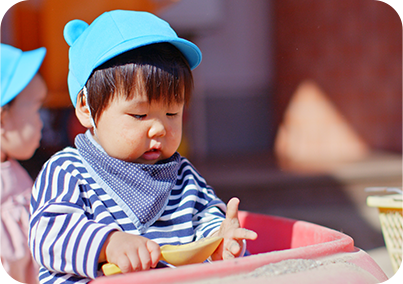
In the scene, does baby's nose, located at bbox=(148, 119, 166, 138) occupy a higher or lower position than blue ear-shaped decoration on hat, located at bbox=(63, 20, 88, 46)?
lower

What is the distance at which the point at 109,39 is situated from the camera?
691mm

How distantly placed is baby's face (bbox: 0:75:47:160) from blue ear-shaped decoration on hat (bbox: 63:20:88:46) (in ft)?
0.69

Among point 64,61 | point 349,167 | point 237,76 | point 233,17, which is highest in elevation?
point 233,17

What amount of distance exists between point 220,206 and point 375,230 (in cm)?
155

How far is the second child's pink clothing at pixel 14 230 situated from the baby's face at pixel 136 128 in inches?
11.6

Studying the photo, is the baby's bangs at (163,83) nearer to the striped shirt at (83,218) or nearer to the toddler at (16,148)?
the striped shirt at (83,218)

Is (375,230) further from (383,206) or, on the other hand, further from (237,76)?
(237,76)

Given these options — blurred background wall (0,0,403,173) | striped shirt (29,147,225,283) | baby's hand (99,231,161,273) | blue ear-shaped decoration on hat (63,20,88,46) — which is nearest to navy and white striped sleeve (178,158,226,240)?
striped shirt (29,147,225,283)

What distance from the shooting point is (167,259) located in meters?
0.57

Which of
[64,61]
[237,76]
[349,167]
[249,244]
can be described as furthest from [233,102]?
[249,244]

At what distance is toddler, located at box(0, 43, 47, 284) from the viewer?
2.78ft

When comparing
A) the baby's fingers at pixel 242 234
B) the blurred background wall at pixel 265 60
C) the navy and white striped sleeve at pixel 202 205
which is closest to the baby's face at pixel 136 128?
the navy and white striped sleeve at pixel 202 205

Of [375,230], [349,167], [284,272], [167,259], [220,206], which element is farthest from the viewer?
[349,167]

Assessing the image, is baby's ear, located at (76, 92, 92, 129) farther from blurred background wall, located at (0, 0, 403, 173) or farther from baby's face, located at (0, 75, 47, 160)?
blurred background wall, located at (0, 0, 403, 173)
